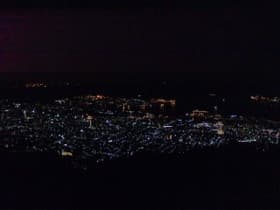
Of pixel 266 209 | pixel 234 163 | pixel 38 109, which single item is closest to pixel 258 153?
pixel 234 163

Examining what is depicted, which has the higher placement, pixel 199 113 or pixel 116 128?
pixel 199 113

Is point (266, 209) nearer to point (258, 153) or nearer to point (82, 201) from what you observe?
point (82, 201)

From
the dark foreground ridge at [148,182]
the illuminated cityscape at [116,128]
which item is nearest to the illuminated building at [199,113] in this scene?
the illuminated cityscape at [116,128]

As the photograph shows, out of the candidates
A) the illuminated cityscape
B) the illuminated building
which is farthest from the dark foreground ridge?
the illuminated building

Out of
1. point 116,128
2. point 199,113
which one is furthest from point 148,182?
point 199,113

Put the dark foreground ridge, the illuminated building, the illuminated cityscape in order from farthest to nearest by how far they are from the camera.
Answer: the illuminated building, the illuminated cityscape, the dark foreground ridge

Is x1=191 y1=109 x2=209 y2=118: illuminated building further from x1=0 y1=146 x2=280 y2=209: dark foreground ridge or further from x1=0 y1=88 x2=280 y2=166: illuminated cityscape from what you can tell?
x1=0 y1=146 x2=280 y2=209: dark foreground ridge

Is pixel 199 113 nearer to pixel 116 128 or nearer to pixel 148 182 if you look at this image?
pixel 116 128

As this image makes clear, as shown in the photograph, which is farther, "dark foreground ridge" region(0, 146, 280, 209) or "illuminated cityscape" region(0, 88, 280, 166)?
"illuminated cityscape" region(0, 88, 280, 166)
